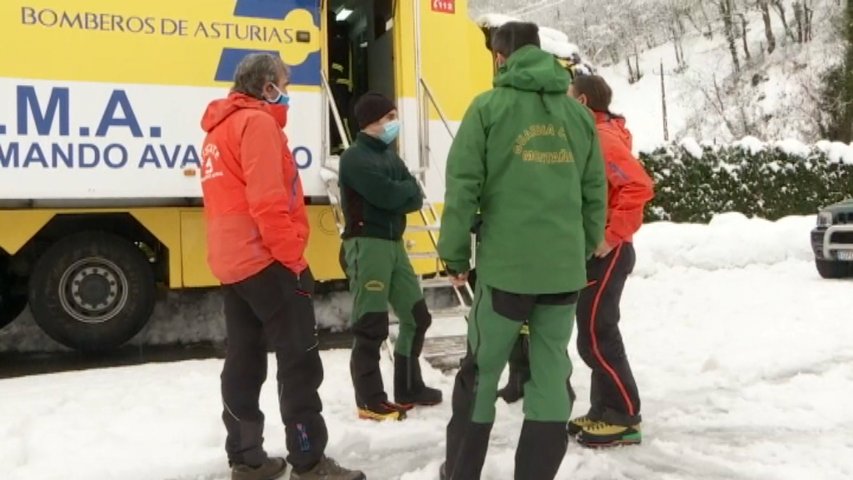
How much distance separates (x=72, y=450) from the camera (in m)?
3.72

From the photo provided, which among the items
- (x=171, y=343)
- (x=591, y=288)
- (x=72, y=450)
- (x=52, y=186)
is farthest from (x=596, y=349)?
(x=171, y=343)

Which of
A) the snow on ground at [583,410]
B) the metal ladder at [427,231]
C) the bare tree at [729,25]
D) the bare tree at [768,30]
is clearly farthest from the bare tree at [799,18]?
the metal ladder at [427,231]

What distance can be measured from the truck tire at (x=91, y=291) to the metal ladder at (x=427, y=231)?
1568 mm

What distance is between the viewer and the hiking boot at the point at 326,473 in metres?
3.35

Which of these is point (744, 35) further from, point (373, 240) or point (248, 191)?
point (248, 191)

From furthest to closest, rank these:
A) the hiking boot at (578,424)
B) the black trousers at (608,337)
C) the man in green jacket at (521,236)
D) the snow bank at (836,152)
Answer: the snow bank at (836,152) → the hiking boot at (578,424) → the black trousers at (608,337) → the man in green jacket at (521,236)

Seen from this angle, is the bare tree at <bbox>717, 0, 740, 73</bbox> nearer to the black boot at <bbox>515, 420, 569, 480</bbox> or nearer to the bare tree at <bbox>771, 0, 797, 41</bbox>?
the bare tree at <bbox>771, 0, 797, 41</bbox>

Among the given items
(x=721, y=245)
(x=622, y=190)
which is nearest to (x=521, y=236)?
(x=622, y=190)

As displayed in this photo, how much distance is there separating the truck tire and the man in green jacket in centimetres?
371

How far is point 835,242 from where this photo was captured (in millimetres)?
9766

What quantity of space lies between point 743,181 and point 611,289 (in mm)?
13179

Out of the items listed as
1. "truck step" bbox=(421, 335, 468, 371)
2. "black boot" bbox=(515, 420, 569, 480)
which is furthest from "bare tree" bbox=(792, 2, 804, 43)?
"black boot" bbox=(515, 420, 569, 480)

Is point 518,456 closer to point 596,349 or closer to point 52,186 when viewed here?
point 596,349

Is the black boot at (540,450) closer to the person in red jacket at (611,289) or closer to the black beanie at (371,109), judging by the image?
the person in red jacket at (611,289)
